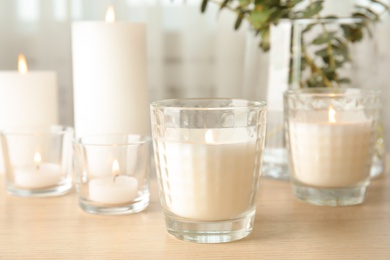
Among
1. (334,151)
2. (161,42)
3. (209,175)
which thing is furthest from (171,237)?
(161,42)

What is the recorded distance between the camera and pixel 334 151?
82 cm

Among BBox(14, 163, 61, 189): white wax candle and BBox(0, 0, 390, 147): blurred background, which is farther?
BBox(0, 0, 390, 147): blurred background

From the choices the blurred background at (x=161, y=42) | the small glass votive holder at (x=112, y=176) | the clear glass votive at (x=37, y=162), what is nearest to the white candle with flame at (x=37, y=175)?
the clear glass votive at (x=37, y=162)

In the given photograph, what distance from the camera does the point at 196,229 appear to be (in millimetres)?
652

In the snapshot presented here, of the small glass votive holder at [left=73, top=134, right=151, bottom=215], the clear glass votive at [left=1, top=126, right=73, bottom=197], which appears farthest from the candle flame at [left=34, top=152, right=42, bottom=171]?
the small glass votive holder at [left=73, top=134, right=151, bottom=215]

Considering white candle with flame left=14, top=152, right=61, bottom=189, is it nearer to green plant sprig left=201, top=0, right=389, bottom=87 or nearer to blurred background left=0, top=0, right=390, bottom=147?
green plant sprig left=201, top=0, right=389, bottom=87

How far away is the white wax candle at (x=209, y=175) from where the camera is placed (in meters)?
0.65

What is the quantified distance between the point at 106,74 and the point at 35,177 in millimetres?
171

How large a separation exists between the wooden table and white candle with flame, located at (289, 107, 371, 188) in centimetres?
4

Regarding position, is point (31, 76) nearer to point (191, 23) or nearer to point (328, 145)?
point (328, 145)

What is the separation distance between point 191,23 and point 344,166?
2.48 ft

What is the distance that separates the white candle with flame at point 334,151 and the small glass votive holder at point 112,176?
0.64ft

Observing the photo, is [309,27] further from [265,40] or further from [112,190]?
[112,190]

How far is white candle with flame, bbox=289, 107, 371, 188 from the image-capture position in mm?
815
